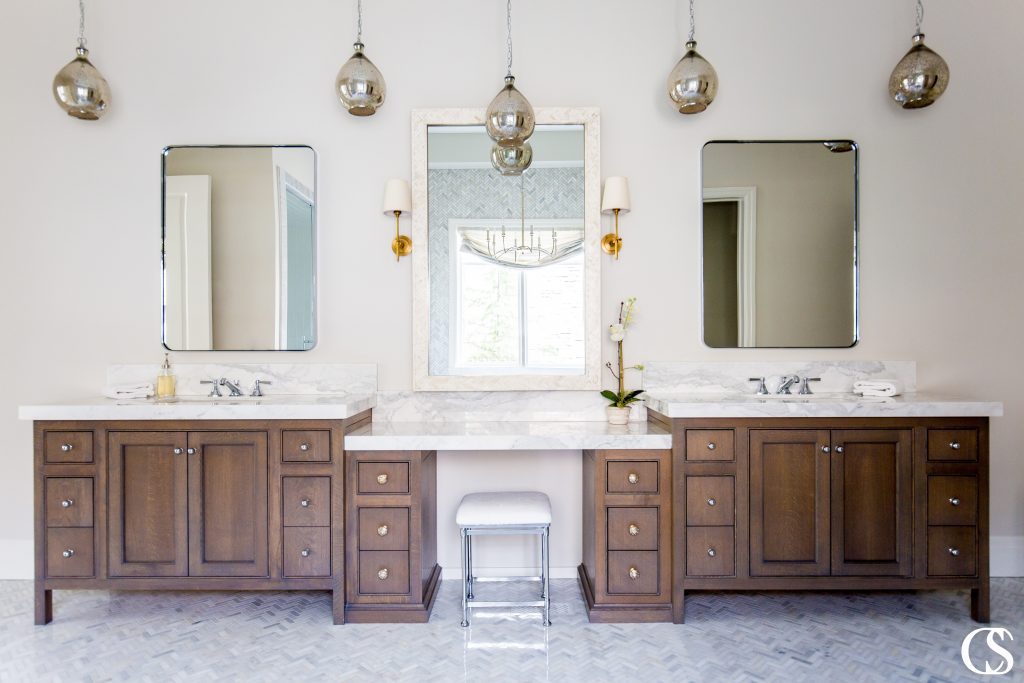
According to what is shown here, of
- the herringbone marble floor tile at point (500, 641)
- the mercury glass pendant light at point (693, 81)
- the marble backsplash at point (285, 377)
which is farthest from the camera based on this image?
the marble backsplash at point (285, 377)

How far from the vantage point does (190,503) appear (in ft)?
7.80

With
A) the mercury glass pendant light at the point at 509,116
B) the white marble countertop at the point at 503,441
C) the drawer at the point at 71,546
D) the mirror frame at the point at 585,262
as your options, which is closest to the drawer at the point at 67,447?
the drawer at the point at 71,546

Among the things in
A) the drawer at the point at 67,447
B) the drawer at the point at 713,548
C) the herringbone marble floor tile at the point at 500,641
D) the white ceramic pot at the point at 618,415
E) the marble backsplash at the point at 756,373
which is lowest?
the herringbone marble floor tile at the point at 500,641

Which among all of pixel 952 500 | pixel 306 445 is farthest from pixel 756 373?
pixel 306 445

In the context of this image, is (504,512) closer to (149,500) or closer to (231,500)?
(231,500)

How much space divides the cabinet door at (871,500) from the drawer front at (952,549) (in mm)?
106

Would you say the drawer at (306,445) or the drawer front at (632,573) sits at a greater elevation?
the drawer at (306,445)

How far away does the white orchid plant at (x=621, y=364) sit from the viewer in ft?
8.98

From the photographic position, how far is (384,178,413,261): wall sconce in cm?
281

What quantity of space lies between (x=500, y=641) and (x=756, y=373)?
1.82m

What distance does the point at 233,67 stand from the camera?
9.64 ft

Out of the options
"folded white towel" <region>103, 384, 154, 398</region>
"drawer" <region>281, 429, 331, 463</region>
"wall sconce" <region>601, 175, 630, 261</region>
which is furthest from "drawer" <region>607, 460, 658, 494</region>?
"folded white towel" <region>103, 384, 154, 398</region>

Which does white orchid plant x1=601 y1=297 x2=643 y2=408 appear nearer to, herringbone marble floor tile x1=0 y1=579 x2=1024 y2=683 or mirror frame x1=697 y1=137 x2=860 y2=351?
mirror frame x1=697 y1=137 x2=860 y2=351

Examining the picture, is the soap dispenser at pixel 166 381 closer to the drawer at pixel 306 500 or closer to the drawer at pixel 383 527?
the drawer at pixel 306 500
